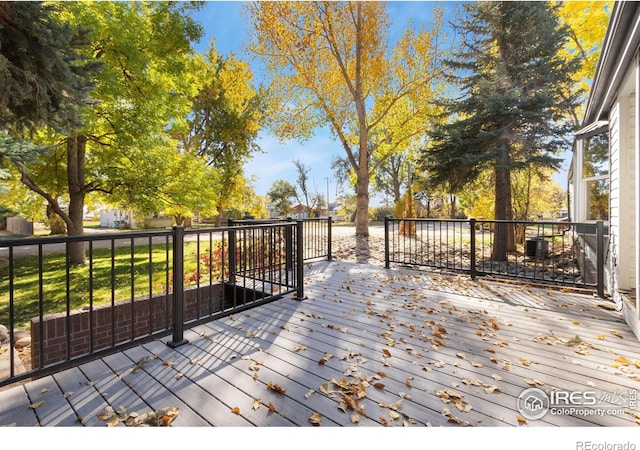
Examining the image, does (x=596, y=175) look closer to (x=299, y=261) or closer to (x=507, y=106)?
(x=507, y=106)

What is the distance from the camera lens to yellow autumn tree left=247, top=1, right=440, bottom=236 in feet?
34.5

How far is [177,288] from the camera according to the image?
267 cm

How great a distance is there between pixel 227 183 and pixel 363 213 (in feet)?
27.0

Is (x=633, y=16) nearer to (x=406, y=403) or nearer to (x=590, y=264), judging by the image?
(x=406, y=403)

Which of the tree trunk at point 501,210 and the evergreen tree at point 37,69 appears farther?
the tree trunk at point 501,210

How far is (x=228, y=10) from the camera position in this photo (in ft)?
27.5

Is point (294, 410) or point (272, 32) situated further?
point (272, 32)

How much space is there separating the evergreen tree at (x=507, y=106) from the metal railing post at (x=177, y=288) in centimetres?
723

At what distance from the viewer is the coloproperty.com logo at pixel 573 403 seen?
1.78 meters

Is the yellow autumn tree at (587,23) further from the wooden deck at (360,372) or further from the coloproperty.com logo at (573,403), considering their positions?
the coloproperty.com logo at (573,403)

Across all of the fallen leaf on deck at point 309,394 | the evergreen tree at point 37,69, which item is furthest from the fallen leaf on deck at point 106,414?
the evergreen tree at point 37,69

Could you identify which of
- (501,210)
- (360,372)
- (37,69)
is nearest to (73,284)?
(37,69)

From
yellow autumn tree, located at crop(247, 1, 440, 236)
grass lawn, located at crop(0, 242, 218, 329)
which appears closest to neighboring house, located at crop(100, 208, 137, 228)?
grass lawn, located at crop(0, 242, 218, 329)

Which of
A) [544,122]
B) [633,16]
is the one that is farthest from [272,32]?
[633,16]
